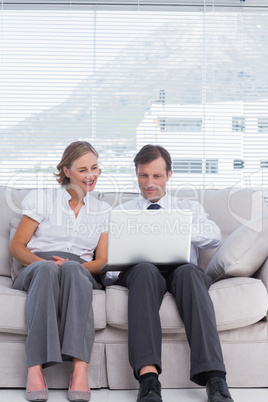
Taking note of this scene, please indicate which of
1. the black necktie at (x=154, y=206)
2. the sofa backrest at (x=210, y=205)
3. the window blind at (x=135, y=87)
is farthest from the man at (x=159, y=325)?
the window blind at (x=135, y=87)

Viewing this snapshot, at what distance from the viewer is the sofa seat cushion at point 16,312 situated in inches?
93.4

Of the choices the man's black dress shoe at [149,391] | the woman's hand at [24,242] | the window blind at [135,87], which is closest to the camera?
the man's black dress shoe at [149,391]

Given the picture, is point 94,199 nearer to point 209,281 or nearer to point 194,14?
point 209,281

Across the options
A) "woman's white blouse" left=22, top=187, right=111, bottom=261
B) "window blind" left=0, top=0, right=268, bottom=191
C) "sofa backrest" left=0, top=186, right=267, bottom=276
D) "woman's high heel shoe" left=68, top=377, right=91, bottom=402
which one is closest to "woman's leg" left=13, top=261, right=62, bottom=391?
"woman's high heel shoe" left=68, top=377, right=91, bottom=402

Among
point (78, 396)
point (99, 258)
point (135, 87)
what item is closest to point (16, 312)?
point (78, 396)

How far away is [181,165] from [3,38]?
170cm

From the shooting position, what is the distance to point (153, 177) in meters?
2.91

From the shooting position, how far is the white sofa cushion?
8.41 ft

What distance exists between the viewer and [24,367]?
2.41 m

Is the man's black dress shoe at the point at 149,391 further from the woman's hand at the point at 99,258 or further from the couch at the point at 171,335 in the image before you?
the woman's hand at the point at 99,258

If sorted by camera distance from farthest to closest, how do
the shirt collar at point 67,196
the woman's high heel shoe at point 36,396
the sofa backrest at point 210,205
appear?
the sofa backrest at point 210,205, the shirt collar at point 67,196, the woman's high heel shoe at point 36,396

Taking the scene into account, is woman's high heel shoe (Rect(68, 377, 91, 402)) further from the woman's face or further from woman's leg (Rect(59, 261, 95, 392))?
the woman's face

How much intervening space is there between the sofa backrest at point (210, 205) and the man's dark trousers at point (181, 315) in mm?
677

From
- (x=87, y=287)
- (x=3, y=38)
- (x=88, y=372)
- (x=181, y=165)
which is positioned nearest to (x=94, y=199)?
(x=87, y=287)
